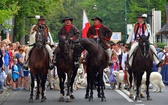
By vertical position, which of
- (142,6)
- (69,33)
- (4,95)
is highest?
(142,6)

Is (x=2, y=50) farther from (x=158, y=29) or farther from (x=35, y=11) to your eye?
(x=158, y=29)

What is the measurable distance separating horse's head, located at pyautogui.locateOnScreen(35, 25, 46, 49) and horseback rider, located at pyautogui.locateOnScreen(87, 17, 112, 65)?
76.2 inches

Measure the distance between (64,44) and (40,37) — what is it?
33.6 inches

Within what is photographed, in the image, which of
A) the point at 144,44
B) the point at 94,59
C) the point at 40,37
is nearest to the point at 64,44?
the point at 40,37

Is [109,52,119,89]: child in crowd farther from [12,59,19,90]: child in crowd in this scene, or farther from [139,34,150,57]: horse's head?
[139,34,150,57]: horse's head

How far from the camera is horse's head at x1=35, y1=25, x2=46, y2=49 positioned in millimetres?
20969

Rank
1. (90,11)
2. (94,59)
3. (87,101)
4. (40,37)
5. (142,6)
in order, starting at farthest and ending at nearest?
(90,11)
(142,6)
(94,59)
(87,101)
(40,37)

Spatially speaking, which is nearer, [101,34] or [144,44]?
[144,44]

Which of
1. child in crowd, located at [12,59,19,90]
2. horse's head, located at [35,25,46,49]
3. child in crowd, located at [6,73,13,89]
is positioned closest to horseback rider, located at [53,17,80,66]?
horse's head, located at [35,25,46,49]

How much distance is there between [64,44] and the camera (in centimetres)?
2130

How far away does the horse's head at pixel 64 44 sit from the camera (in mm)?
21266

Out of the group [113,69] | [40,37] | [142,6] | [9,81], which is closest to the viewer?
[40,37]

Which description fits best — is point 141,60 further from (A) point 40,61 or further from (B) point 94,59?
(A) point 40,61

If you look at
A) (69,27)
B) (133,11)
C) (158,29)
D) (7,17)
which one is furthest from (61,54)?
(133,11)
